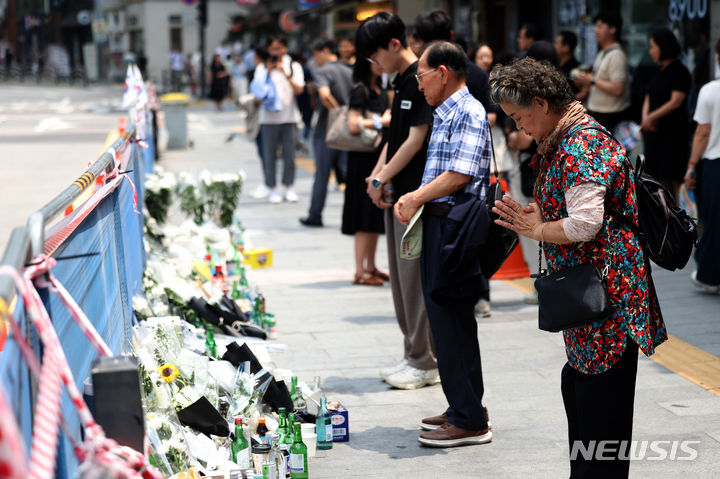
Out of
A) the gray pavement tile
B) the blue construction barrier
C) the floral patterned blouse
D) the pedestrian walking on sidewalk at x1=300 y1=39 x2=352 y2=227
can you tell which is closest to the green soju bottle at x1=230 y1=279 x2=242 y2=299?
the gray pavement tile

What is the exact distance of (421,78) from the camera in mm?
4633

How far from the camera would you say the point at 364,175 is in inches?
323

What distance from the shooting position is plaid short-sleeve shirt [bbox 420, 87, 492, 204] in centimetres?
449

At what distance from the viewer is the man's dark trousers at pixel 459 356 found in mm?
4449

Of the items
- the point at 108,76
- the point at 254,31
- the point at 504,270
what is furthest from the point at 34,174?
the point at 108,76

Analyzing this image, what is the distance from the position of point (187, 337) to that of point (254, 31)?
36450 mm

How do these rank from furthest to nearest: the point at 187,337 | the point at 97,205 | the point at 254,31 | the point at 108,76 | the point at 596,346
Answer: the point at 108,76, the point at 254,31, the point at 187,337, the point at 97,205, the point at 596,346

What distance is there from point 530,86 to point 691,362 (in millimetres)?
3030

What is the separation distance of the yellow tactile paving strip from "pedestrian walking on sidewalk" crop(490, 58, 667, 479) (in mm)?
2083

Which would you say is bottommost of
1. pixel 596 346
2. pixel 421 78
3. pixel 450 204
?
pixel 596 346

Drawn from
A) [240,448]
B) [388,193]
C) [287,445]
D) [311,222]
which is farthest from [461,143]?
[311,222]

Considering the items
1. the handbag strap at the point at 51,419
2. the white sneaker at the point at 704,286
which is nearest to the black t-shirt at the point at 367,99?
the white sneaker at the point at 704,286

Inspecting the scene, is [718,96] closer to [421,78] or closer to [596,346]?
[421,78]

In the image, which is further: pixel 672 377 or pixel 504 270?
pixel 504 270
